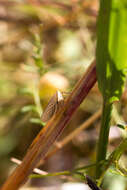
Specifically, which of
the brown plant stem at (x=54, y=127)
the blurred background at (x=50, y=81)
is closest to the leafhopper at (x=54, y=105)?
the brown plant stem at (x=54, y=127)

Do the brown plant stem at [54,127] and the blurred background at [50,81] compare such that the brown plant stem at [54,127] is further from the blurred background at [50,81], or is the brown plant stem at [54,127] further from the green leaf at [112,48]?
the blurred background at [50,81]

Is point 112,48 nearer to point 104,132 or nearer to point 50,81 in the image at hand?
point 104,132

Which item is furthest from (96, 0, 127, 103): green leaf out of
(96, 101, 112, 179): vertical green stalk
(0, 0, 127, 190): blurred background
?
(0, 0, 127, 190): blurred background

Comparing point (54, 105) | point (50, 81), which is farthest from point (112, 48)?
point (50, 81)

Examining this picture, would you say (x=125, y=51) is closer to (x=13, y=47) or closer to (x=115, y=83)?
(x=115, y=83)

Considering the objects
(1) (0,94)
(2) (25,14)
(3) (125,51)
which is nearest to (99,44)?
(3) (125,51)

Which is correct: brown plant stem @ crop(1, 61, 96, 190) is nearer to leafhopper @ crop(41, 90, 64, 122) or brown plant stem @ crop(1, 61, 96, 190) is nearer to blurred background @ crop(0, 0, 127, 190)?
leafhopper @ crop(41, 90, 64, 122)
